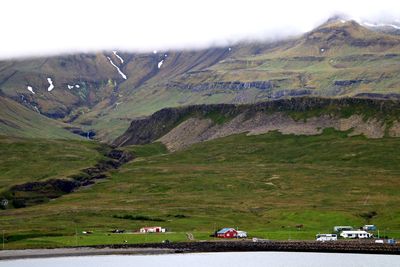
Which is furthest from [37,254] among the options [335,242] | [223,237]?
[335,242]

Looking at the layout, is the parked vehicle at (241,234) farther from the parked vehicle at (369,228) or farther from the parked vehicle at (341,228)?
the parked vehicle at (369,228)

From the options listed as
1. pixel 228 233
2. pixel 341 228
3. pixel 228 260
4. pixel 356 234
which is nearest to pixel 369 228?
pixel 341 228

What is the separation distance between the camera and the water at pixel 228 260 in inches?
5640

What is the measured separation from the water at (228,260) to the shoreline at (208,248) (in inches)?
143

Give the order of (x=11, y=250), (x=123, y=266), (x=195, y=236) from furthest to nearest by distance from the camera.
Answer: (x=195, y=236) < (x=11, y=250) < (x=123, y=266)

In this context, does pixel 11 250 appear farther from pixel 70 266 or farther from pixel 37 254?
pixel 70 266

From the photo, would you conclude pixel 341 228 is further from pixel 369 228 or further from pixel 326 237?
pixel 326 237

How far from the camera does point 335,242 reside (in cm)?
16700

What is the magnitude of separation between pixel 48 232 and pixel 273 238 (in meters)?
51.8

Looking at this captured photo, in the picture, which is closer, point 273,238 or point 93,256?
point 93,256

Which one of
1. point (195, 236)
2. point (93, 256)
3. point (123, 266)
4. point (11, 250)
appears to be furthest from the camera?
point (195, 236)

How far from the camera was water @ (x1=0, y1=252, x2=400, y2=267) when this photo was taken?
143m

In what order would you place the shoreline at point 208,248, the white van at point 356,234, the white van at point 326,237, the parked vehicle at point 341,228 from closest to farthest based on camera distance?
the shoreline at point 208,248
the white van at point 326,237
the white van at point 356,234
the parked vehicle at point 341,228

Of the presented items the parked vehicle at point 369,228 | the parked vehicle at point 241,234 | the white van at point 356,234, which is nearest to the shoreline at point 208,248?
the parked vehicle at point 241,234
